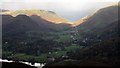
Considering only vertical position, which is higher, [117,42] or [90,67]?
[117,42]

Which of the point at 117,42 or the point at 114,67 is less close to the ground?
the point at 117,42

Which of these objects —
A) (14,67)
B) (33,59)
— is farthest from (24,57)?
(14,67)

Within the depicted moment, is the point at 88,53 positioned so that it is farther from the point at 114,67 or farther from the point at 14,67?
the point at 14,67

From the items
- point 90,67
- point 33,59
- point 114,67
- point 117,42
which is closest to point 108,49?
point 117,42

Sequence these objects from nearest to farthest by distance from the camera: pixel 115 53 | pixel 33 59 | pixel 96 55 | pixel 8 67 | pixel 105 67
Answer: pixel 8 67 < pixel 105 67 < pixel 115 53 < pixel 96 55 < pixel 33 59

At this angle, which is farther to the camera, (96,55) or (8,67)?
(96,55)

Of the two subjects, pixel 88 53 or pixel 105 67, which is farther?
pixel 88 53

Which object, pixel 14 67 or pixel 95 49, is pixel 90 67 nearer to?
pixel 14 67

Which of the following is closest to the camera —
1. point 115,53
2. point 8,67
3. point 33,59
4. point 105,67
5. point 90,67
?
point 8,67

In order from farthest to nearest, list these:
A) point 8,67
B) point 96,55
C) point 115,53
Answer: point 96,55, point 115,53, point 8,67
